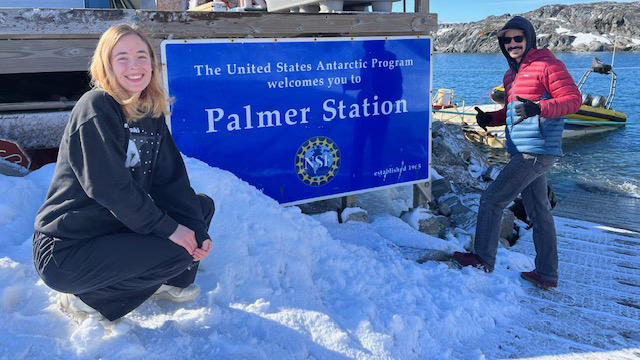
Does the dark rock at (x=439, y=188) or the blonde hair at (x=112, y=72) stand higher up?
the blonde hair at (x=112, y=72)

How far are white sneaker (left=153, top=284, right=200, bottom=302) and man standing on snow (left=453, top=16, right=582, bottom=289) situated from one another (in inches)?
93.6

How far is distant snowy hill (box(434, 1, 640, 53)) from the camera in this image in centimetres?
12081

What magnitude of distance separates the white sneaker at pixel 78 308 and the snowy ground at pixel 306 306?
1.9 inches

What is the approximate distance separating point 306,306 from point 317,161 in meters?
1.88

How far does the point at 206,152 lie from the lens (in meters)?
4.46

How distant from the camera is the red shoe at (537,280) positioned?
175 inches

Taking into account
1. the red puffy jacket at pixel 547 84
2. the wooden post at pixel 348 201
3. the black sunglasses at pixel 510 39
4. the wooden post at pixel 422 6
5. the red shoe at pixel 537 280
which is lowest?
the red shoe at pixel 537 280

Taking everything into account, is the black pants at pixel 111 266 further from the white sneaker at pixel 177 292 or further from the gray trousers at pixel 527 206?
the gray trousers at pixel 527 206

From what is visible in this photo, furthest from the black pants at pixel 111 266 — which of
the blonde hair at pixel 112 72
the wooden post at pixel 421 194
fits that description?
the wooden post at pixel 421 194

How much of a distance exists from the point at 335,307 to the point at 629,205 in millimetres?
6618

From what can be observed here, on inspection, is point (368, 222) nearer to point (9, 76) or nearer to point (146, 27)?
point (146, 27)

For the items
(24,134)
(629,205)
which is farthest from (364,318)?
(629,205)

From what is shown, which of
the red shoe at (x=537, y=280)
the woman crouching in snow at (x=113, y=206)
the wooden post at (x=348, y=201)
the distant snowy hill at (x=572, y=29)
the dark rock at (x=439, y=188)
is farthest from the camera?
the distant snowy hill at (x=572, y=29)

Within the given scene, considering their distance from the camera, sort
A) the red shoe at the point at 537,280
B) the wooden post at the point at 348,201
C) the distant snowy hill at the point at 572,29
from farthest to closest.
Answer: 1. the distant snowy hill at the point at 572,29
2. the wooden post at the point at 348,201
3. the red shoe at the point at 537,280
